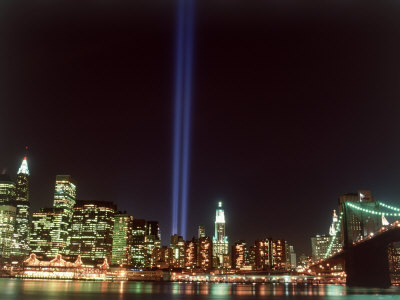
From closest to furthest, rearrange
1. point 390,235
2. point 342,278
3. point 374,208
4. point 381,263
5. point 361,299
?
point 361,299
point 390,235
point 381,263
point 374,208
point 342,278

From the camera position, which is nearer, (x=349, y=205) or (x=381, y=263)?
(x=381, y=263)

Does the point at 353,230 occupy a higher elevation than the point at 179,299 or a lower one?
higher

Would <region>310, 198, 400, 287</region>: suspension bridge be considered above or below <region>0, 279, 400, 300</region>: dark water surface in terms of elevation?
above

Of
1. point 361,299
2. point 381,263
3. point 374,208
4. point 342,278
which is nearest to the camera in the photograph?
point 361,299

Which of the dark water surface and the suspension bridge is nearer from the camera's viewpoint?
the dark water surface

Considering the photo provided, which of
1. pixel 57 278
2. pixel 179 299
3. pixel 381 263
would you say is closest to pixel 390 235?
pixel 381 263

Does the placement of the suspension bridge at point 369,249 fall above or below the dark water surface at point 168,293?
above

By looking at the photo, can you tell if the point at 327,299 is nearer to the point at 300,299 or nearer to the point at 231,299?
the point at 300,299

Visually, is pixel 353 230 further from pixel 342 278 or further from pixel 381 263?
pixel 342 278

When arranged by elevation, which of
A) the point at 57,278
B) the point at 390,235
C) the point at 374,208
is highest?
the point at 374,208

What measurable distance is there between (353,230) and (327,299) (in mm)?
34536

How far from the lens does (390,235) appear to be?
7806 cm

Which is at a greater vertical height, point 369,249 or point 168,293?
point 369,249

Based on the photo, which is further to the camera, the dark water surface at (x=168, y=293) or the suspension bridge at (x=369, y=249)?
the suspension bridge at (x=369, y=249)
